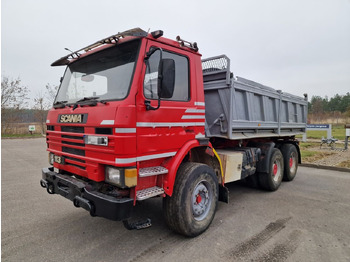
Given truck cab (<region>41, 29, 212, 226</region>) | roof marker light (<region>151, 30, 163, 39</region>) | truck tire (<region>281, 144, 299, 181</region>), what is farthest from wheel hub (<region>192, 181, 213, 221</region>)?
truck tire (<region>281, 144, 299, 181</region>)

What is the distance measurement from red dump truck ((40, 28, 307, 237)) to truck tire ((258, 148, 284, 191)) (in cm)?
144

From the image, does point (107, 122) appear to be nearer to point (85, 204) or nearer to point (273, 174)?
point (85, 204)

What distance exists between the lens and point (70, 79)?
3.79 meters

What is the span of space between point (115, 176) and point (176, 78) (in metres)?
1.61

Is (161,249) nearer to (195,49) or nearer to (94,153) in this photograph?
(94,153)

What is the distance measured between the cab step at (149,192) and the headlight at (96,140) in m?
0.75

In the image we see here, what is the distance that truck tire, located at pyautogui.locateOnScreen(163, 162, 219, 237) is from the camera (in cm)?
315

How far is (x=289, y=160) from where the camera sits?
644 cm

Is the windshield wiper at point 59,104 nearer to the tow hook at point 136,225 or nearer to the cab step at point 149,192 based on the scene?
the cab step at point 149,192

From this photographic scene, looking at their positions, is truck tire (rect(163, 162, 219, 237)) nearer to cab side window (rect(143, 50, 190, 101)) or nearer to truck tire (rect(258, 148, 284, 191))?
cab side window (rect(143, 50, 190, 101))

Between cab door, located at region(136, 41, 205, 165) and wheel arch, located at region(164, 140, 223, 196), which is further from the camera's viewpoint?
wheel arch, located at region(164, 140, 223, 196)

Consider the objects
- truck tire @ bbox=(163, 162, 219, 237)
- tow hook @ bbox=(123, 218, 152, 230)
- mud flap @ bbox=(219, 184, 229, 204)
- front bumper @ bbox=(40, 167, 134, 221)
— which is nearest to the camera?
front bumper @ bbox=(40, 167, 134, 221)

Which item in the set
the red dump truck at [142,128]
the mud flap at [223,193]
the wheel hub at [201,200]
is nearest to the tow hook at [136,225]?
the red dump truck at [142,128]

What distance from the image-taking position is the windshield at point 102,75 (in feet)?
9.47
